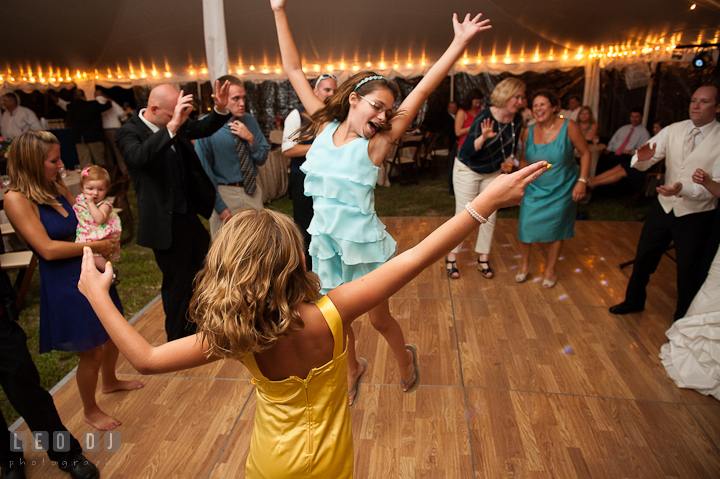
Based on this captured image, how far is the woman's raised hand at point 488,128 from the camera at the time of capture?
10.0 feet

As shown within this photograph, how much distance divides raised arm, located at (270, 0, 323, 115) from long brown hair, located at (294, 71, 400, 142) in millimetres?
75

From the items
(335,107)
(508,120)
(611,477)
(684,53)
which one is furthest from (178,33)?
(684,53)

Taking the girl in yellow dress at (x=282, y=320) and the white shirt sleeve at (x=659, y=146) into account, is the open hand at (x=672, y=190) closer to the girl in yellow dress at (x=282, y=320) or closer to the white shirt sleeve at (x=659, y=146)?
the white shirt sleeve at (x=659, y=146)

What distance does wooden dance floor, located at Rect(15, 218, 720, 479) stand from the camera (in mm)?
1794

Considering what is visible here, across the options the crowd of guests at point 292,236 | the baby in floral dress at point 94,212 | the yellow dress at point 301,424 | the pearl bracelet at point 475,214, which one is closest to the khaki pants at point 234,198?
the crowd of guests at point 292,236

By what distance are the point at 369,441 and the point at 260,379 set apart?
3.60 feet

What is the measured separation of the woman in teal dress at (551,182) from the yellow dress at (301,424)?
2763 mm

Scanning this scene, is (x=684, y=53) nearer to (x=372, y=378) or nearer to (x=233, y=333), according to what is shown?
(x=372, y=378)

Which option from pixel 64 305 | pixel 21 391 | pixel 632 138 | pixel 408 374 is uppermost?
pixel 632 138

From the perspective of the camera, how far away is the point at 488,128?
10.0 ft

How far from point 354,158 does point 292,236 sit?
705mm

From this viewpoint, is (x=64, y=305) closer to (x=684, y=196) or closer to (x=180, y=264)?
(x=180, y=264)

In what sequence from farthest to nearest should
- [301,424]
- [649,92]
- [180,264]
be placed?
[649,92], [180,264], [301,424]

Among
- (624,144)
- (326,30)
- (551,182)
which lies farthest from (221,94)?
(624,144)
